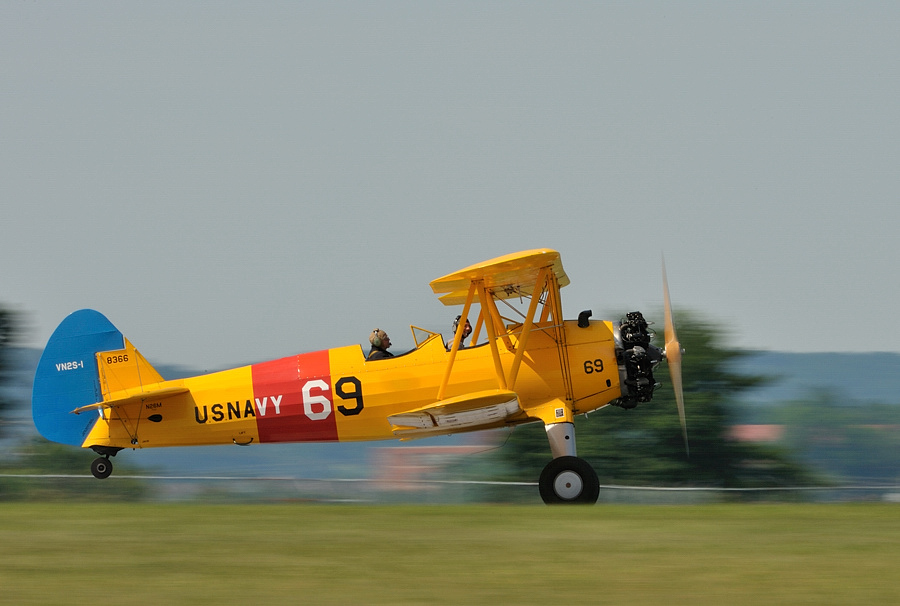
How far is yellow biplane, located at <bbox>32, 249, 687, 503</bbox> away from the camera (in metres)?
11.7

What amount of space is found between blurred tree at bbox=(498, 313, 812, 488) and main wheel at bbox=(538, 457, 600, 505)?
1965 cm

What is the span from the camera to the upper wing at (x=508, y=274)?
11.2m

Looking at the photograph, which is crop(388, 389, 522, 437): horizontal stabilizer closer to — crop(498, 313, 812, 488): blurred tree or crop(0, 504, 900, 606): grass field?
crop(0, 504, 900, 606): grass field

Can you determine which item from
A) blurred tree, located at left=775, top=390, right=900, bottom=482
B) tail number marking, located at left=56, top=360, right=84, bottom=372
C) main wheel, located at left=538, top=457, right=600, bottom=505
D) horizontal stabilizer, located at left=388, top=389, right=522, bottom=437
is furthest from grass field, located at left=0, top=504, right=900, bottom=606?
blurred tree, located at left=775, top=390, right=900, bottom=482

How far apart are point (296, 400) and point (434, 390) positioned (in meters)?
1.74

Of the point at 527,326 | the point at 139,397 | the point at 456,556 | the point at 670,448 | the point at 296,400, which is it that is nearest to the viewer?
the point at 456,556

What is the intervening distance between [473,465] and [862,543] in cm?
2344

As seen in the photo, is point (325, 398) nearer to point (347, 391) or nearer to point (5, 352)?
point (347, 391)

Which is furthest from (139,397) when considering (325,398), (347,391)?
(347,391)

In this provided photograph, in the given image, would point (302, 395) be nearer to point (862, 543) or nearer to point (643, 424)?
point (862, 543)

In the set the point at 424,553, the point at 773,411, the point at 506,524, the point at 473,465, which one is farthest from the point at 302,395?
the point at 773,411

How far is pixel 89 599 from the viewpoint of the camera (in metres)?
7.09

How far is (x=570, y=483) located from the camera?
11242 millimetres

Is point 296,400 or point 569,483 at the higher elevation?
point 296,400
